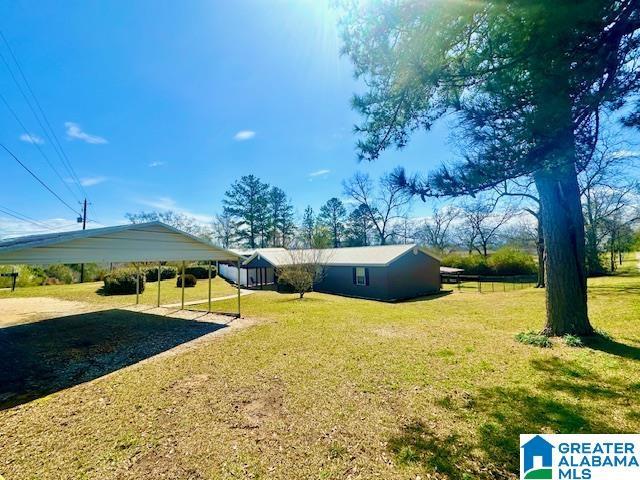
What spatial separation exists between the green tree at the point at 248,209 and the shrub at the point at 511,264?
32074mm

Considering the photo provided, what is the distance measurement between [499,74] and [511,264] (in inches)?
1372

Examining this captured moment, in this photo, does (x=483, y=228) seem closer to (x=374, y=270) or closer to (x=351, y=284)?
(x=374, y=270)

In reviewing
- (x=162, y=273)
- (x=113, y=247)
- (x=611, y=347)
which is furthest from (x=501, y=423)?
(x=162, y=273)

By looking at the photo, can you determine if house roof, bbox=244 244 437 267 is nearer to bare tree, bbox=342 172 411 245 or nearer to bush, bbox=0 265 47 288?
bare tree, bbox=342 172 411 245

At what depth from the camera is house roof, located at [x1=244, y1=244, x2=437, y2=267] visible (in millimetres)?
19562

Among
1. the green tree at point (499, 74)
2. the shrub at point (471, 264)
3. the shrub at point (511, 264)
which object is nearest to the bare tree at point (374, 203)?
the shrub at point (471, 264)

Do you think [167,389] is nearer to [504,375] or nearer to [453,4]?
[504,375]

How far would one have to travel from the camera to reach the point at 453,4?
3.28 meters

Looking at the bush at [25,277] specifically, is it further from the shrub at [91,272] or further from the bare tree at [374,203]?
the bare tree at [374,203]

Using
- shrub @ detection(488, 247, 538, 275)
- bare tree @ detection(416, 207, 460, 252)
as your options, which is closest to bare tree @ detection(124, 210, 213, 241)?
bare tree @ detection(416, 207, 460, 252)

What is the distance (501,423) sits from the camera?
3.66 metres

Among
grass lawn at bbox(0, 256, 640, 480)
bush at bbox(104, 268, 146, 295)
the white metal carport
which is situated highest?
the white metal carport

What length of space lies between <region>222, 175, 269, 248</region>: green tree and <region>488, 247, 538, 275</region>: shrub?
105 feet

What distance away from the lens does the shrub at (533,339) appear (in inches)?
260
